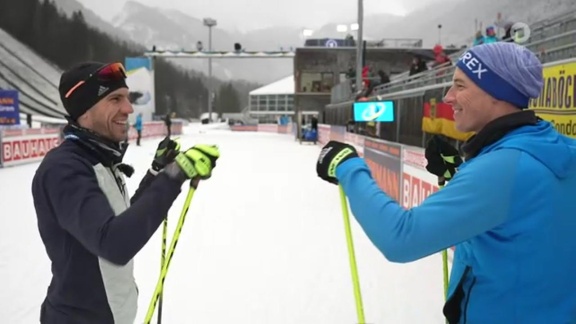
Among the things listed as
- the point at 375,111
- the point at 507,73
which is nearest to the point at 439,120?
Result: the point at 375,111

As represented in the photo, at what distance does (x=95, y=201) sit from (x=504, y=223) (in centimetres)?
137

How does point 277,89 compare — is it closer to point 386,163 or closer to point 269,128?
point 269,128

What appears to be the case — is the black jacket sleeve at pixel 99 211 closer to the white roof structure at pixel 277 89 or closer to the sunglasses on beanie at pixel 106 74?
the sunglasses on beanie at pixel 106 74

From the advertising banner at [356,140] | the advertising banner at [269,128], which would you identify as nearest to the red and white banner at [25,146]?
the advertising banner at [356,140]

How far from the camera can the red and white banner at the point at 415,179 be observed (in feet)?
23.3

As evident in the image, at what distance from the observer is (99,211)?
174 cm

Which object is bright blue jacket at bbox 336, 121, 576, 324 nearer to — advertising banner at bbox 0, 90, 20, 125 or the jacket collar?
the jacket collar

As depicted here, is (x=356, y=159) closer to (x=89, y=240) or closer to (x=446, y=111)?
(x=89, y=240)

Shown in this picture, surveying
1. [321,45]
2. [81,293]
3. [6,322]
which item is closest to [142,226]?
[81,293]

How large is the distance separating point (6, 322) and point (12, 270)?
1.59m

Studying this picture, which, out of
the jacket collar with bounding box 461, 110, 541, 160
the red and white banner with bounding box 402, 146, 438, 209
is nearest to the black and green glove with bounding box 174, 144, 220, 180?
the jacket collar with bounding box 461, 110, 541, 160

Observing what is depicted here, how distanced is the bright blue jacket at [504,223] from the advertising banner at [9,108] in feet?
61.0

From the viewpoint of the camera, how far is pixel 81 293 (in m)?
1.97

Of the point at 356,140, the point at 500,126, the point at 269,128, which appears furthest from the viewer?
the point at 269,128
